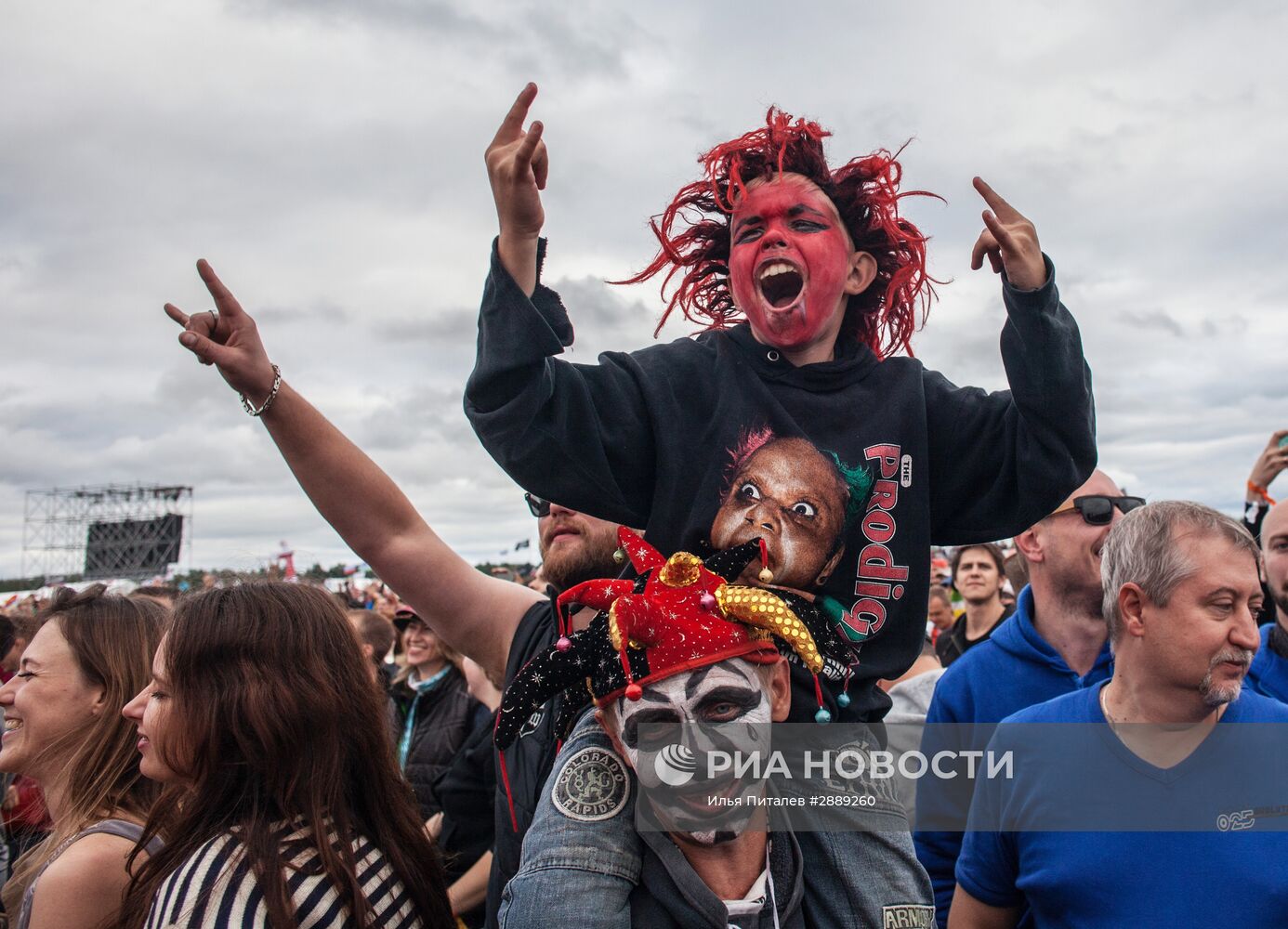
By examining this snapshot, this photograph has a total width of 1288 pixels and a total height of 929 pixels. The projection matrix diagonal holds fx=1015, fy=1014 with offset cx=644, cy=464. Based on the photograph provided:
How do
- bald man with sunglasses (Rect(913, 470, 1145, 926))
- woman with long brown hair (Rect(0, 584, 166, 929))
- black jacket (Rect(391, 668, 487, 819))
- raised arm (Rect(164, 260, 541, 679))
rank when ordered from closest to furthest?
raised arm (Rect(164, 260, 541, 679)), woman with long brown hair (Rect(0, 584, 166, 929)), bald man with sunglasses (Rect(913, 470, 1145, 926)), black jacket (Rect(391, 668, 487, 819))

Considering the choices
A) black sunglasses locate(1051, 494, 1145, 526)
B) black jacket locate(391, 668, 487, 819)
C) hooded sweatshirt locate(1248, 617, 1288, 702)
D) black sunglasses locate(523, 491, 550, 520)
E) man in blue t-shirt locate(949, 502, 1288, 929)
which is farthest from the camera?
black jacket locate(391, 668, 487, 819)

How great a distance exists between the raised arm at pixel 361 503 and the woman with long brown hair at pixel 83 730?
869 millimetres

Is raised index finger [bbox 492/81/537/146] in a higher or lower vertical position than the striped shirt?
higher

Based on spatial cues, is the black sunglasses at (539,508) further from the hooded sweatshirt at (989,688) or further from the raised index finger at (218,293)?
the hooded sweatshirt at (989,688)

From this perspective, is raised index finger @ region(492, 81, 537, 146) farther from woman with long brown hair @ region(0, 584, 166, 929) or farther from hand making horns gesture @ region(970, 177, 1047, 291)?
woman with long brown hair @ region(0, 584, 166, 929)

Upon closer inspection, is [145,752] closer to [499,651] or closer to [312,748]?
[312,748]

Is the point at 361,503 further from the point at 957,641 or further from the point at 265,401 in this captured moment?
the point at 957,641

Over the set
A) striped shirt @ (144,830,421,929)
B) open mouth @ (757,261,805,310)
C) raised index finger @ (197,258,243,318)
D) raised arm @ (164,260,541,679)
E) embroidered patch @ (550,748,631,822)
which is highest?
open mouth @ (757,261,805,310)

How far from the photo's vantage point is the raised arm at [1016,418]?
1.90m

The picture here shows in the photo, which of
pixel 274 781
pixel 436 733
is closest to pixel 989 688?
pixel 274 781

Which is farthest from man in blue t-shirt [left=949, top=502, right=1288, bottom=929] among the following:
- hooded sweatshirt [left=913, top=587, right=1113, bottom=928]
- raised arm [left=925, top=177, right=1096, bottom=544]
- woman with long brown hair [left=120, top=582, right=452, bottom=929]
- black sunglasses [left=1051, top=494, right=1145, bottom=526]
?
woman with long brown hair [left=120, top=582, right=452, bottom=929]

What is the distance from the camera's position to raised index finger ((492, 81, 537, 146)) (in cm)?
183

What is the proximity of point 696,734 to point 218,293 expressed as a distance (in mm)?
1248

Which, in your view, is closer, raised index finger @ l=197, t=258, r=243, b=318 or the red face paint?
raised index finger @ l=197, t=258, r=243, b=318
